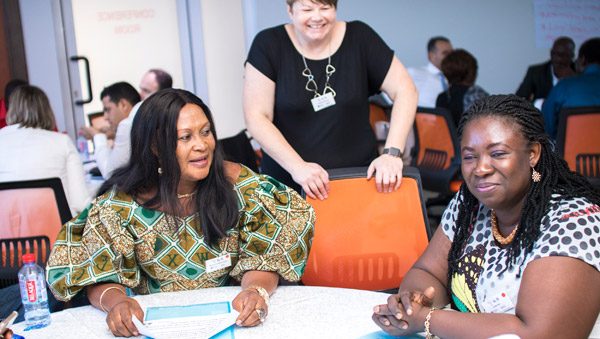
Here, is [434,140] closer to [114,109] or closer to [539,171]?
[114,109]

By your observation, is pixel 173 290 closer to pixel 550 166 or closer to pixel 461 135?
pixel 461 135

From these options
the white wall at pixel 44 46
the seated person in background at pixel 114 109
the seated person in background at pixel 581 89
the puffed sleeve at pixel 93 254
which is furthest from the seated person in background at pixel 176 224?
the white wall at pixel 44 46

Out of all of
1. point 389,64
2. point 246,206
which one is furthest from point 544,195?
point 389,64

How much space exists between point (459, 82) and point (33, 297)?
441 cm

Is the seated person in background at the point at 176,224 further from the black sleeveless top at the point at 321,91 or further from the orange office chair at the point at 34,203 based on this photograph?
the orange office chair at the point at 34,203

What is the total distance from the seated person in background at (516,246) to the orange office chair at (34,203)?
1.89m

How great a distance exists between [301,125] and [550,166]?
4.27 ft

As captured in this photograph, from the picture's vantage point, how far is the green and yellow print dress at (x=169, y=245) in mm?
2119

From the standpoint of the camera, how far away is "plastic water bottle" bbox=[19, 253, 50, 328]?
6.40ft

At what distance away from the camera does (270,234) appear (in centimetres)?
225

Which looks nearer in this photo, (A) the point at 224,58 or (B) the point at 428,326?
(B) the point at 428,326

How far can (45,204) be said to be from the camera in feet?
10.6

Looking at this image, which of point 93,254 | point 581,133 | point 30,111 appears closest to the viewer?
point 93,254

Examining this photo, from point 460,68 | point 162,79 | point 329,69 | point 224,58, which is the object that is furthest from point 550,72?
point 329,69
